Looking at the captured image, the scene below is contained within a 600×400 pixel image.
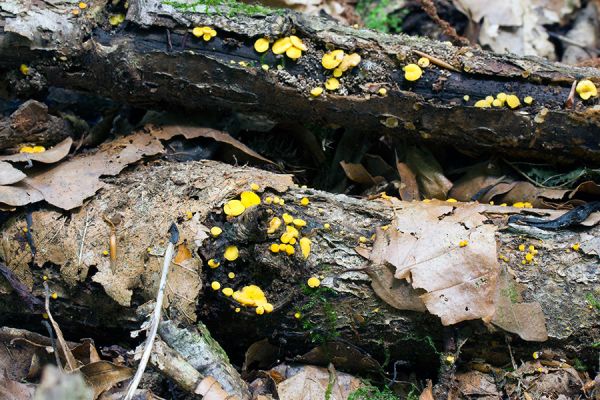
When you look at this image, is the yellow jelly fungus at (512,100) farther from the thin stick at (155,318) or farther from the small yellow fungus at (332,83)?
the thin stick at (155,318)

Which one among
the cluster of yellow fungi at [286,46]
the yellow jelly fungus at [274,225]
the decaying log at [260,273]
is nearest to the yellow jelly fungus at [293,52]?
the cluster of yellow fungi at [286,46]

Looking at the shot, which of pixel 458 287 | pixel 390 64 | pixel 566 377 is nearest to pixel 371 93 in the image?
pixel 390 64

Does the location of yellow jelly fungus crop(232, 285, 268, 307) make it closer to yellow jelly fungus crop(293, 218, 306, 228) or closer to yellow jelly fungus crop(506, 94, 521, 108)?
yellow jelly fungus crop(293, 218, 306, 228)

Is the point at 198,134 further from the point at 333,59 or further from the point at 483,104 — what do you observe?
the point at 483,104

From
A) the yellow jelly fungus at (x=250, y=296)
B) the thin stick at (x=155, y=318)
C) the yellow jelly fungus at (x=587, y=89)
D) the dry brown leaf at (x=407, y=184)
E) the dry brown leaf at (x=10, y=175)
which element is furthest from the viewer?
the dry brown leaf at (x=407, y=184)

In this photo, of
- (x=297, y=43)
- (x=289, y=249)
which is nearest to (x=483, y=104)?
(x=297, y=43)

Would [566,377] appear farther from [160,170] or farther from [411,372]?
[160,170]

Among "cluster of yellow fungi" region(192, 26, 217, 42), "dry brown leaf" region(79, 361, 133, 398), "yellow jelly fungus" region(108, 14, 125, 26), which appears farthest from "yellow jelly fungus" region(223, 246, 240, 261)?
"yellow jelly fungus" region(108, 14, 125, 26)
